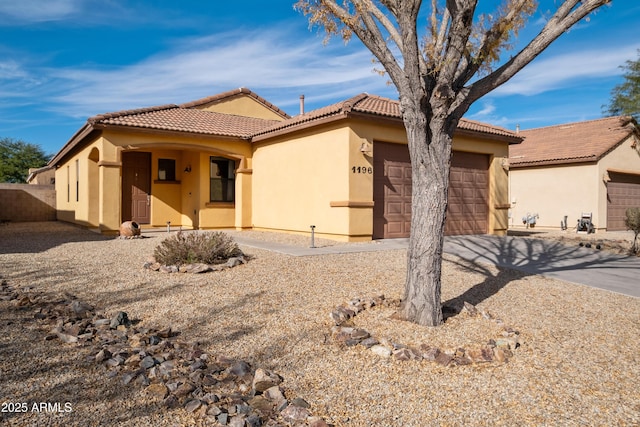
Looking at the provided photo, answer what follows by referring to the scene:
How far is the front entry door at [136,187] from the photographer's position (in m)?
15.5

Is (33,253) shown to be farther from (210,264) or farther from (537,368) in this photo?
(537,368)

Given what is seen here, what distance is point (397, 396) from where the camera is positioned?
131 inches

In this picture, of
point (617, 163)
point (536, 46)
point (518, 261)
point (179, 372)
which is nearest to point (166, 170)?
point (518, 261)

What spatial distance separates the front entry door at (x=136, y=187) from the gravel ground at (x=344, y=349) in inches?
303

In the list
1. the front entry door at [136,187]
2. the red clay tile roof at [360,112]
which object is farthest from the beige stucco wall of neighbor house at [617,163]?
the front entry door at [136,187]

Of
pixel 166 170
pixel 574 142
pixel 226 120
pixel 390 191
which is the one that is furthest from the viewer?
pixel 574 142

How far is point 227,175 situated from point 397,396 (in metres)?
13.1

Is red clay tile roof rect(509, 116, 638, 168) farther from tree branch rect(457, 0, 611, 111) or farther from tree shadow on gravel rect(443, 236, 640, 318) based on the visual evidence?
tree branch rect(457, 0, 611, 111)

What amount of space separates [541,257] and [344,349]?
763 centimetres

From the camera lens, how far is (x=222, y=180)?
15367 mm

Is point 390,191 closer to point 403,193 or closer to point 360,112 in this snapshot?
point 403,193

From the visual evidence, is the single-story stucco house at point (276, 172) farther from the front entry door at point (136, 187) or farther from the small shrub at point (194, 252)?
the small shrub at point (194, 252)

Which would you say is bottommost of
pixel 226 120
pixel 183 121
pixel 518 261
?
pixel 518 261

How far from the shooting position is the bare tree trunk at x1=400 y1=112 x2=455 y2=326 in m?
4.91
